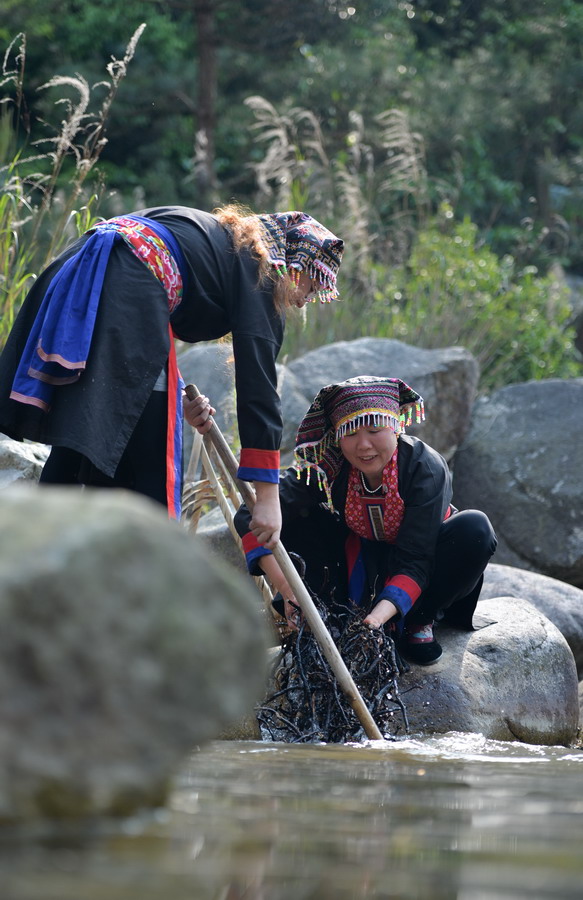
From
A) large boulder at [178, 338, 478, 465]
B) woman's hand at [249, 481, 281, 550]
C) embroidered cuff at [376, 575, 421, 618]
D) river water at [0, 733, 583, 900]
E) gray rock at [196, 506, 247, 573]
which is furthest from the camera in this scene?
large boulder at [178, 338, 478, 465]

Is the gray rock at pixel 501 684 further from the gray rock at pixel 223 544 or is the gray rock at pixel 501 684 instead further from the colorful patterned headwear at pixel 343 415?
the gray rock at pixel 223 544

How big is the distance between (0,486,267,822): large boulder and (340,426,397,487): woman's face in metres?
2.26

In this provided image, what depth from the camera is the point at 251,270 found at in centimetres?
306

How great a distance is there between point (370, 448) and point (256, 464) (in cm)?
73

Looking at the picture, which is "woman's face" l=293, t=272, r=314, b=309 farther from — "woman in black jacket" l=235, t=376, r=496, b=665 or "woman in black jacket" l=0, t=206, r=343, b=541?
"woman in black jacket" l=235, t=376, r=496, b=665

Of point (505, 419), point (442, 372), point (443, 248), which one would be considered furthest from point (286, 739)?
point (443, 248)

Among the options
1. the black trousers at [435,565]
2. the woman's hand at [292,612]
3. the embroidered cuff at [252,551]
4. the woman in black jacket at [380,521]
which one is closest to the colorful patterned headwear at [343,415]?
the woman in black jacket at [380,521]

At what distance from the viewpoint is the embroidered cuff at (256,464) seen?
3.07 m

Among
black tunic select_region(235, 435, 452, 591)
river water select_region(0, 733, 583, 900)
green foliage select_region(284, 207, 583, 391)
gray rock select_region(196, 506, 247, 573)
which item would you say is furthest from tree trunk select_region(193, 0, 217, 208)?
river water select_region(0, 733, 583, 900)

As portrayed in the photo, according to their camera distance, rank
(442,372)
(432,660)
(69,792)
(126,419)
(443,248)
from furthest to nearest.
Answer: (443,248) → (442,372) → (432,660) → (126,419) → (69,792)

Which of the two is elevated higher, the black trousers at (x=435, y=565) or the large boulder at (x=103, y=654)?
the large boulder at (x=103, y=654)

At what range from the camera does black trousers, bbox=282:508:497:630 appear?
3773 mm

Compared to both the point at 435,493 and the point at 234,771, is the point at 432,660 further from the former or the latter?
the point at 234,771

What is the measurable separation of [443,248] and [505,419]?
1.90 metres
